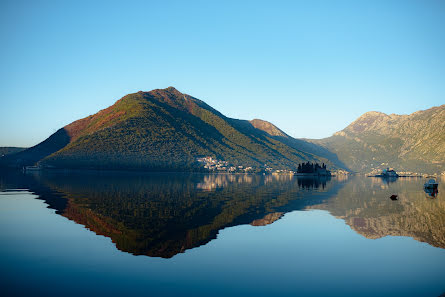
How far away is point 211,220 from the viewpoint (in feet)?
152

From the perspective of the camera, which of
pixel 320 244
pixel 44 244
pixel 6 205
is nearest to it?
pixel 44 244

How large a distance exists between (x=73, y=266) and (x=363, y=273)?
72.9ft

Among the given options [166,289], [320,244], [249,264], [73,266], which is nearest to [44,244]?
[73,266]

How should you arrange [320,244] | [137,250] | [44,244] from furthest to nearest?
[320,244] < [44,244] < [137,250]

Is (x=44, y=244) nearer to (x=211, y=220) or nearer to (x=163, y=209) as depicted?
(x=211, y=220)

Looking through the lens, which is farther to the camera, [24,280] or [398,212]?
[398,212]

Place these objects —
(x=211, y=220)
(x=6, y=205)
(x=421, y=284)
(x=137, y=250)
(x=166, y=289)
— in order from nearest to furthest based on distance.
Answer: (x=166, y=289)
(x=421, y=284)
(x=137, y=250)
(x=211, y=220)
(x=6, y=205)

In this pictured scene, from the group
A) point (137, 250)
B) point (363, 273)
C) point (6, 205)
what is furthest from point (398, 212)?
point (6, 205)

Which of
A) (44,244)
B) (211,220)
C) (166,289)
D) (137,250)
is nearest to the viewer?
(166,289)

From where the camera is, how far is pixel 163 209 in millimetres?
56375

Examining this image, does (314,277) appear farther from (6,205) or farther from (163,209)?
(6,205)

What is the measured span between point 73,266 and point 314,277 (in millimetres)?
18194

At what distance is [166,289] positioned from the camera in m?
21.6

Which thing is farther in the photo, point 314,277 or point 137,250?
point 137,250
